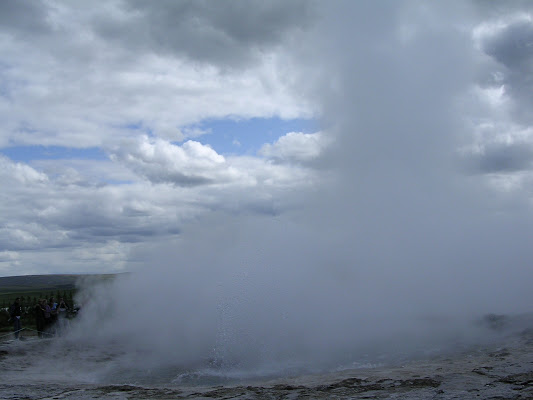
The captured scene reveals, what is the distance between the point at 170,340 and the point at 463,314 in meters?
9.01

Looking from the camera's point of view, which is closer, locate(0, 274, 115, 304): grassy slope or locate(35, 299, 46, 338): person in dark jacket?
locate(35, 299, 46, 338): person in dark jacket

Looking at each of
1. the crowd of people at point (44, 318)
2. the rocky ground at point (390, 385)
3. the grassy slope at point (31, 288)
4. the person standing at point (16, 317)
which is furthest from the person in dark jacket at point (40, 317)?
the grassy slope at point (31, 288)

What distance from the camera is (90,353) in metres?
14.6

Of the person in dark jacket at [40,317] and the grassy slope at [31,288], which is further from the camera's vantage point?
the grassy slope at [31,288]

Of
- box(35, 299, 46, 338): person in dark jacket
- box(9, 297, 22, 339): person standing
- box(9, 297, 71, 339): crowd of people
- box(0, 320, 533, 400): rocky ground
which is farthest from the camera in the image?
box(35, 299, 46, 338): person in dark jacket

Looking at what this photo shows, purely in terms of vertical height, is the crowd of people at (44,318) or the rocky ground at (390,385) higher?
the crowd of people at (44,318)

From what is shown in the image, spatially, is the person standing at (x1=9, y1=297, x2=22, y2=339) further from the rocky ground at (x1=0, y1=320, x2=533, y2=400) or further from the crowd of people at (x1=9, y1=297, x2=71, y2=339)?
the rocky ground at (x1=0, y1=320, x2=533, y2=400)

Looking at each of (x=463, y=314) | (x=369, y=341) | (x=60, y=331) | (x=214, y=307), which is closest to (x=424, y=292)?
(x=463, y=314)

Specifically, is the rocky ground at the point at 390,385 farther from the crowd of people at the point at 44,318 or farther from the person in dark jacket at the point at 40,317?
the person in dark jacket at the point at 40,317

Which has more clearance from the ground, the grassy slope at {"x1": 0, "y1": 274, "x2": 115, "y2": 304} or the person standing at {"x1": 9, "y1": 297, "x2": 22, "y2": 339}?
the person standing at {"x1": 9, "y1": 297, "x2": 22, "y2": 339}

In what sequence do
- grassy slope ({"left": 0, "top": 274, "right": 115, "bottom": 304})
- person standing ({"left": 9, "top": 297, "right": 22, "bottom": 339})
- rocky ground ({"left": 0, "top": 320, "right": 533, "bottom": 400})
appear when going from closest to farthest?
rocky ground ({"left": 0, "top": 320, "right": 533, "bottom": 400}), person standing ({"left": 9, "top": 297, "right": 22, "bottom": 339}), grassy slope ({"left": 0, "top": 274, "right": 115, "bottom": 304})

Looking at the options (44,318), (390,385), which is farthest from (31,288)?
(390,385)

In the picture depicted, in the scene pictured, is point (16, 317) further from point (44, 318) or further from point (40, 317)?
point (44, 318)

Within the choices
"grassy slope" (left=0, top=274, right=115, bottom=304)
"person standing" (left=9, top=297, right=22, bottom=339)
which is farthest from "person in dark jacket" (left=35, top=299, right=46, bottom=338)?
"grassy slope" (left=0, top=274, right=115, bottom=304)
